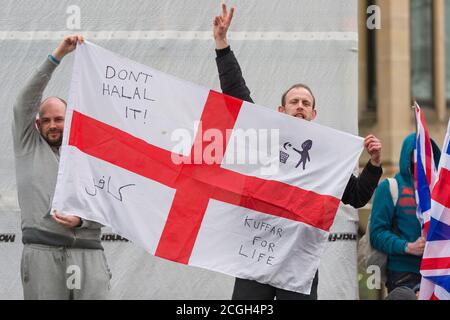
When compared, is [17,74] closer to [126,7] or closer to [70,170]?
[126,7]

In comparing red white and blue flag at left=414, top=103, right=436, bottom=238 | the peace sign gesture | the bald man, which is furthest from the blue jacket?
the bald man

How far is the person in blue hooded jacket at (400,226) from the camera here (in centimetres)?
741

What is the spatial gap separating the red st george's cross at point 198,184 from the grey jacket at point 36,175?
253 millimetres

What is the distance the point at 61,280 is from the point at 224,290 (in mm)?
1453

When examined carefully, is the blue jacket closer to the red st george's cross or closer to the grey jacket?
the red st george's cross

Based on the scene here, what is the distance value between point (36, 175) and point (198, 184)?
854 millimetres

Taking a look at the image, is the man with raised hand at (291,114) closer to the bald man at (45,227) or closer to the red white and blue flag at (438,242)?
the red white and blue flag at (438,242)

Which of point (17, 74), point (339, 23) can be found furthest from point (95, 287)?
point (339, 23)

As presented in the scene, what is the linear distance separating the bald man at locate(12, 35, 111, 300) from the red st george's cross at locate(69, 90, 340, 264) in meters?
0.27

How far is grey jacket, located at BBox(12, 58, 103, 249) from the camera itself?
6.48 m

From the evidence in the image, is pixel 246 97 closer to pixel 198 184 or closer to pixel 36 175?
pixel 198 184

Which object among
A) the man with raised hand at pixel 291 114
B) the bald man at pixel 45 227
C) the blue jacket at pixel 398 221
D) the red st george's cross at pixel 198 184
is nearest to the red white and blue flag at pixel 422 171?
the blue jacket at pixel 398 221

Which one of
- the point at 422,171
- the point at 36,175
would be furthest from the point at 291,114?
the point at 36,175
